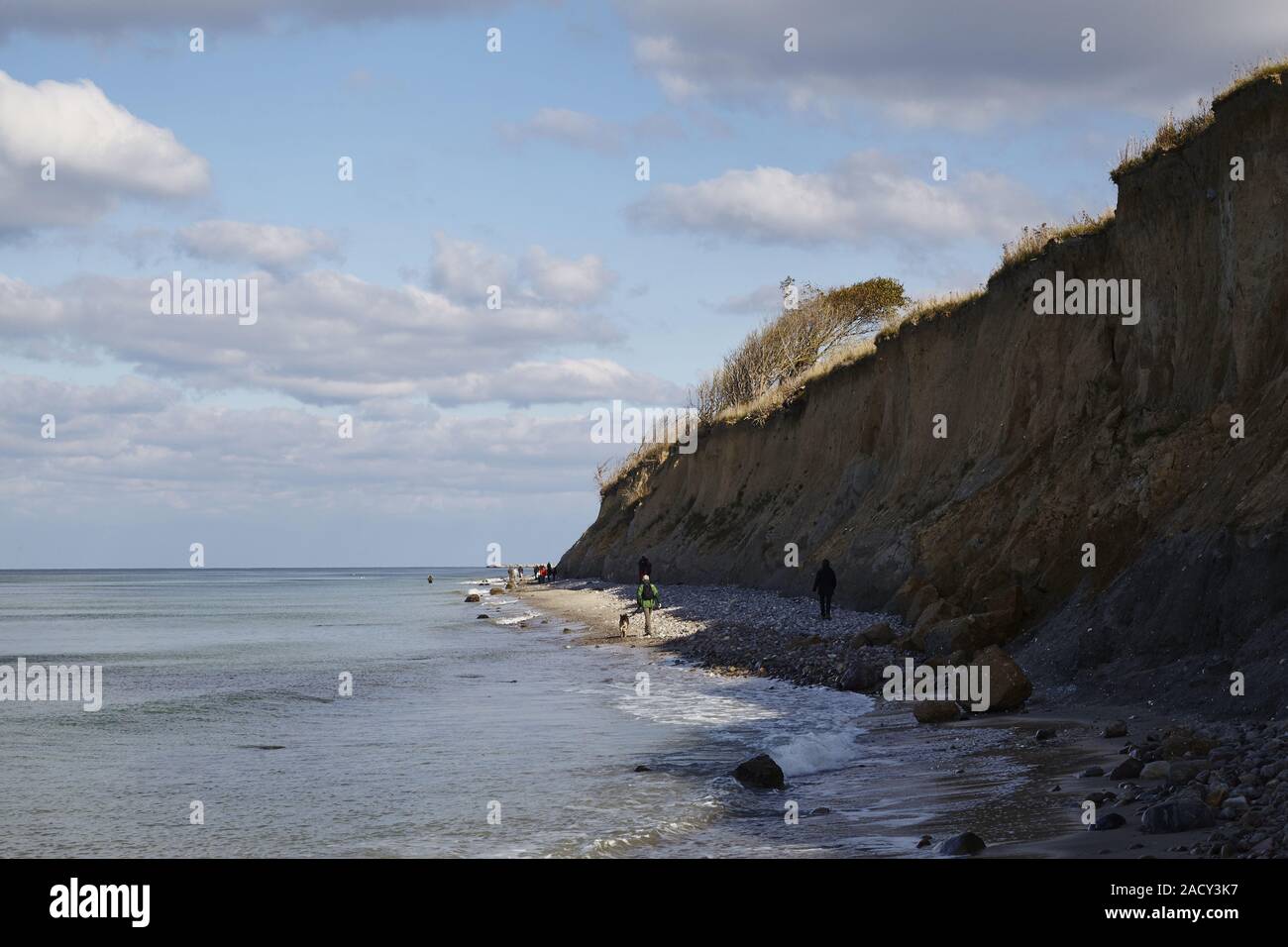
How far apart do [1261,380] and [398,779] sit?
14263 mm

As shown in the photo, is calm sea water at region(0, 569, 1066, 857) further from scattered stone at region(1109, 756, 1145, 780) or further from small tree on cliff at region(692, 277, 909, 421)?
small tree on cliff at region(692, 277, 909, 421)

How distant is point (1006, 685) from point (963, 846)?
7702mm

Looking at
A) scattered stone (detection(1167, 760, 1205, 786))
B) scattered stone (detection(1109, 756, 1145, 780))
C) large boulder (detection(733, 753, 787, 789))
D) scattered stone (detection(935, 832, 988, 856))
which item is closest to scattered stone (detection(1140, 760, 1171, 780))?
scattered stone (detection(1167, 760, 1205, 786))

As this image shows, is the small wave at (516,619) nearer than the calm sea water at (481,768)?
No

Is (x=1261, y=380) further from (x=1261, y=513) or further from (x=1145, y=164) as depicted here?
(x=1145, y=164)

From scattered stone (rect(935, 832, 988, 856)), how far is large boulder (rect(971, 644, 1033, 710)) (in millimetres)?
7491

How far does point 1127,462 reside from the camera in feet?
68.1

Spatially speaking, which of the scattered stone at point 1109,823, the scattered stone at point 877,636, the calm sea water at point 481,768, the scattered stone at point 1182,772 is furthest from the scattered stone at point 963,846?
the scattered stone at point 877,636

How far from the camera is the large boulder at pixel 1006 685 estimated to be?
16.5 metres

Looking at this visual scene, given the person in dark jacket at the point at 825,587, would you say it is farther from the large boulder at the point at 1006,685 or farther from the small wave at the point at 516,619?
the small wave at the point at 516,619

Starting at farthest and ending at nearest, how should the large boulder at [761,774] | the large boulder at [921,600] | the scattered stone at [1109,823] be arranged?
the large boulder at [921,600] < the large boulder at [761,774] < the scattered stone at [1109,823]

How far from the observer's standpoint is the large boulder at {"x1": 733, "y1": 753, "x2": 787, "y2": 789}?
522 inches

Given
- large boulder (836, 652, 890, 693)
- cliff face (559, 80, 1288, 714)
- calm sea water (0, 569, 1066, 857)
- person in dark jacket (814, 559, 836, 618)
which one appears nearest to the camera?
calm sea water (0, 569, 1066, 857)

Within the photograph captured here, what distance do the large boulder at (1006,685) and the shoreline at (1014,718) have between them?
150 millimetres
